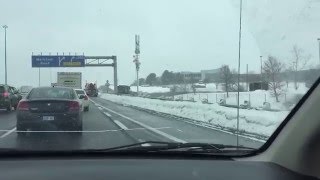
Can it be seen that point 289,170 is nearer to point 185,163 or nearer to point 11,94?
point 185,163

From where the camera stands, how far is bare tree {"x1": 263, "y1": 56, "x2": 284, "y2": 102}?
4025mm

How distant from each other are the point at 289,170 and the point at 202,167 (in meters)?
0.56

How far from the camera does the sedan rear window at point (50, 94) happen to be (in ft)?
38.8

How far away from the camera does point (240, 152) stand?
3934mm

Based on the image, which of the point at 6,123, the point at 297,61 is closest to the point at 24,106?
the point at 6,123

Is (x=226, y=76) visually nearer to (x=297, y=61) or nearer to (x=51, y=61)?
(x=297, y=61)

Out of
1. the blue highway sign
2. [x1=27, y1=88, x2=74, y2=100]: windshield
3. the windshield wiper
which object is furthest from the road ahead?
the blue highway sign

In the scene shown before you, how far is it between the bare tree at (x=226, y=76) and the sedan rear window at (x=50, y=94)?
732cm

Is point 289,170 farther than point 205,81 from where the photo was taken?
No

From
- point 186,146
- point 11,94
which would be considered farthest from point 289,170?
point 11,94

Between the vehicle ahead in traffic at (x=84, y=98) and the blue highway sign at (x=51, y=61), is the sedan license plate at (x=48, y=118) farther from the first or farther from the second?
the vehicle ahead in traffic at (x=84, y=98)

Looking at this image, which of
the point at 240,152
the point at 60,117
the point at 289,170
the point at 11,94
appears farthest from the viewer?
the point at 11,94

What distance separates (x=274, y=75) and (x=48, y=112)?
7.09 meters

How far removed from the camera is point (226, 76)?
4.80 metres
